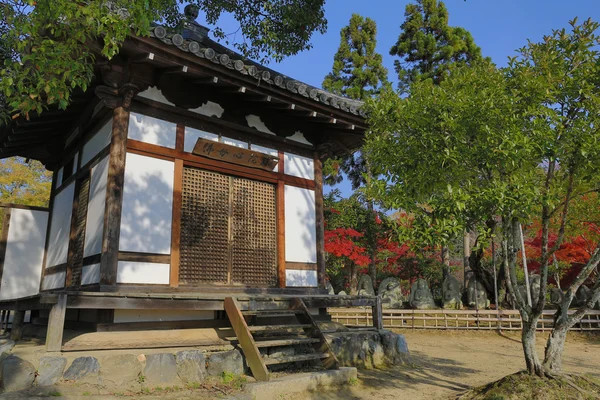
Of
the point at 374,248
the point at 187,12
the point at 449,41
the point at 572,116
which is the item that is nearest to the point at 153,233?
the point at 572,116

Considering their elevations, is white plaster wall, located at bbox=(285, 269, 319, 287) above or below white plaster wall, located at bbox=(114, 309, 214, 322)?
above

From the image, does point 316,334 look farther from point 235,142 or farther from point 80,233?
point 80,233

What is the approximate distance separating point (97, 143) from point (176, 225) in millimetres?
2236

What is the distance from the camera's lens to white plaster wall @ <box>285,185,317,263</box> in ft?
28.7

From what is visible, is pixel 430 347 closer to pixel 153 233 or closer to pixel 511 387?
pixel 511 387

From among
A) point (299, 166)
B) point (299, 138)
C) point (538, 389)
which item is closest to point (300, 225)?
point (299, 166)

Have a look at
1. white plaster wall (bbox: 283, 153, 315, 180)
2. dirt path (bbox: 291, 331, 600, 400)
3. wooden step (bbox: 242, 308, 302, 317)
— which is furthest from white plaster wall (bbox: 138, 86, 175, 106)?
dirt path (bbox: 291, 331, 600, 400)

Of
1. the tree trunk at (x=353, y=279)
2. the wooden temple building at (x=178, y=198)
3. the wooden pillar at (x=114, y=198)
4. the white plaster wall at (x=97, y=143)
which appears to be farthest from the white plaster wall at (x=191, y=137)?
the tree trunk at (x=353, y=279)

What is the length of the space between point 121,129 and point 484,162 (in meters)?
→ 5.35

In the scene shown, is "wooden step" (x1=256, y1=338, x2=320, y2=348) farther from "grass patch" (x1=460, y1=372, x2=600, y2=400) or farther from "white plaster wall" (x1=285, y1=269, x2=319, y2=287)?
"grass patch" (x1=460, y1=372, x2=600, y2=400)

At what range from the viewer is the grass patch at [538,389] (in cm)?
502

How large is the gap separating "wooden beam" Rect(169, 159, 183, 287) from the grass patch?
4.66 metres

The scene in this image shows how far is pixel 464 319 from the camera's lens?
56.4ft

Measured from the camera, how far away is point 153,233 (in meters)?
6.92
